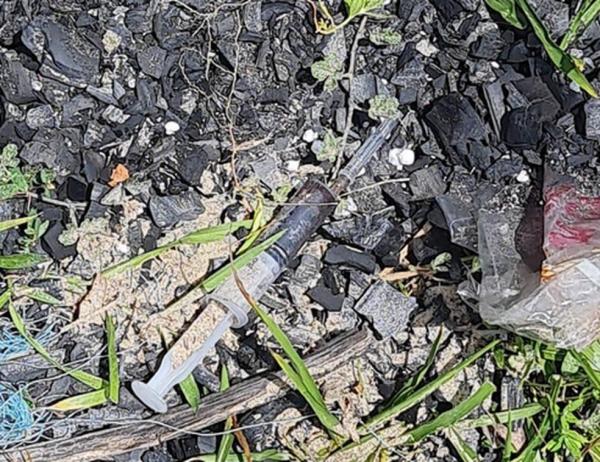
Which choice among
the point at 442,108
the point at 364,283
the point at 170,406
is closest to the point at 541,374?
the point at 364,283

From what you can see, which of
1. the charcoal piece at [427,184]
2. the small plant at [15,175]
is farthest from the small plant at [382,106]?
the small plant at [15,175]

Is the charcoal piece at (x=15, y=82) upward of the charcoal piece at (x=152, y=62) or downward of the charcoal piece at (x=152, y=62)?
downward

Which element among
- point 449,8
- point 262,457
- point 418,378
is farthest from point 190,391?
point 449,8

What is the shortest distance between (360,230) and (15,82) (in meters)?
0.61

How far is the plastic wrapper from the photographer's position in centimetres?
152

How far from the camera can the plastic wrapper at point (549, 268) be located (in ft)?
4.98

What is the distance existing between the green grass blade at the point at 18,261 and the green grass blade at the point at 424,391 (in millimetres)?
604

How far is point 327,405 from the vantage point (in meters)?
1.65

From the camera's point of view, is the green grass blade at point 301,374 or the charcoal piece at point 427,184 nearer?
the green grass blade at point 301,374

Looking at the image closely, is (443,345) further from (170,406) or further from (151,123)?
(151,123)

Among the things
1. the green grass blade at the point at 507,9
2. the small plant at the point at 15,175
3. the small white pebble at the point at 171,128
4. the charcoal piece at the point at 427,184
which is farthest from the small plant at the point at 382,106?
the small plant at the point at 15,175

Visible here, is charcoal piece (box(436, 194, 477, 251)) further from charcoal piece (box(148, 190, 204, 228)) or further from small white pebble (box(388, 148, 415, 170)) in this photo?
charcoal piece (box(148, 190, 204, 228))

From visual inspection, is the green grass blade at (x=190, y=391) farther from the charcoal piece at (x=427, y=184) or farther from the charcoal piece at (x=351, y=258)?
the charcoal piece at (x=427, y=184)

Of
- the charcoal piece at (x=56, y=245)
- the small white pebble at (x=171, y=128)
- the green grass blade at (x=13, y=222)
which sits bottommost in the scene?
the charcoal piece at (x=56, y=245)
